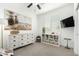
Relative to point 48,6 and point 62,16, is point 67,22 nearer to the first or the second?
point 62,16

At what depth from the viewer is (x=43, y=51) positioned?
1.84m

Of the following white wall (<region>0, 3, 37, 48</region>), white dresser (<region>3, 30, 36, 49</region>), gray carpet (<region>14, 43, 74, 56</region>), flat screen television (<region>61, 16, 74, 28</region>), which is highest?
white wall (<region>0, 3, 37, 48</region>)

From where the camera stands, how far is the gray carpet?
180 cm

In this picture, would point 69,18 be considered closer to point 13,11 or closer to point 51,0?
point 51,0

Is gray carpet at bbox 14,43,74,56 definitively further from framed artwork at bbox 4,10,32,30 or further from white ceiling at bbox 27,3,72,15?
white ceiling at bbox 27,3,72,15

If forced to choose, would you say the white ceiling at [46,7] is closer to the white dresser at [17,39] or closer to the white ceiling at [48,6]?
the white ceiling at [48,6]

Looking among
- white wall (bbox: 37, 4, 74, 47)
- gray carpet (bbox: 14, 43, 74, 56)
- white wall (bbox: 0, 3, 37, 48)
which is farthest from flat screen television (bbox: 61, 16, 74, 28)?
white wall (bbox: 0, 3, 37, 48)

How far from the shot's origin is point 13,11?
1.76 meters

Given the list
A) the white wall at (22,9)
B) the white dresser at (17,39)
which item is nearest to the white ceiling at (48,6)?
the white wall at (22,9)

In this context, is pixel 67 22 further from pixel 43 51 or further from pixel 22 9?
pixel 22 9

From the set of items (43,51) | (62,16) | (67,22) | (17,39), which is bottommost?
(43,51)

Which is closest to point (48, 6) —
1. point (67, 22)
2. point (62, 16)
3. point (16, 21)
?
point (62, 16)

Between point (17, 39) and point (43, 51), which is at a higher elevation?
point (17, 39)

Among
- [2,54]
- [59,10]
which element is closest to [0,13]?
[2,54]
